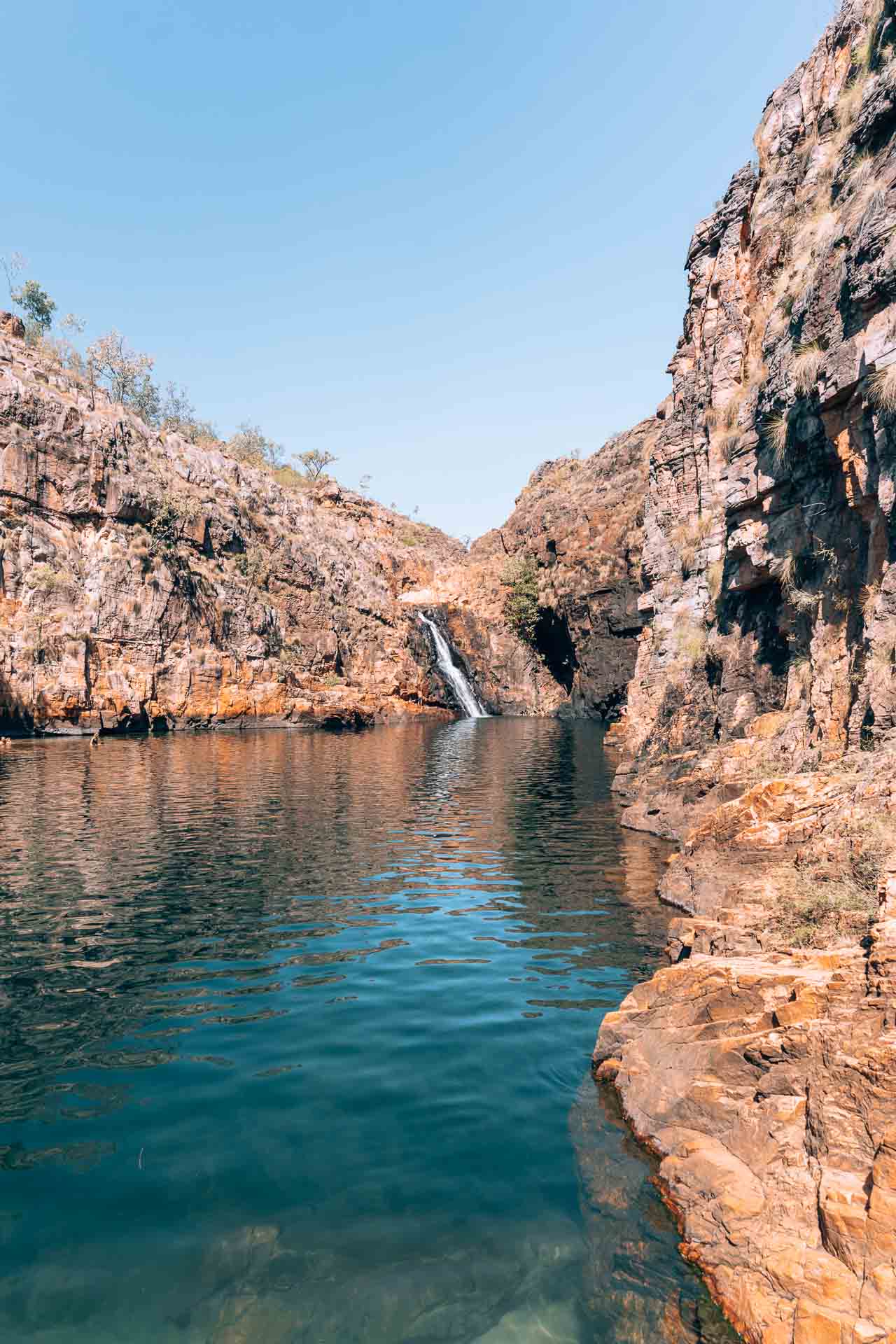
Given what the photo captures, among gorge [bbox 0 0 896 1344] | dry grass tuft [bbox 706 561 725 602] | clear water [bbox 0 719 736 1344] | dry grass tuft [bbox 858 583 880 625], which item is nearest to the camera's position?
clear water [bbox 0 719 736 1344]

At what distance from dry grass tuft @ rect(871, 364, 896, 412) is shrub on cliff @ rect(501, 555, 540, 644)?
65352 mm

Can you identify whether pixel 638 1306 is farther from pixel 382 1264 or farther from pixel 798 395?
pixel 798 395

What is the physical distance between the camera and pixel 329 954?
1239 centimetres

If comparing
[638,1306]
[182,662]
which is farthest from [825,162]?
[182,662]

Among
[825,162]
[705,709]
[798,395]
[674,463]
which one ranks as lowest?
[705,709]

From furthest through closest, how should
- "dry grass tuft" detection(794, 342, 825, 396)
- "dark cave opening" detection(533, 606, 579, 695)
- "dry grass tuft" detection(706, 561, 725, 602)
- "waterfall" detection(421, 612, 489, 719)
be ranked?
"waterfall" detection(421, 612, 489, 719), "dark cave opening" detection(533, 606, 579, 695), "dry grass tuft" detection(706, 561, 725, 602), "dry grass tuft" detection(794, 342, 825, 396)

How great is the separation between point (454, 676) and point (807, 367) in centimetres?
7456

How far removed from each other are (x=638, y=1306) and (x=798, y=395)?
19.9 m

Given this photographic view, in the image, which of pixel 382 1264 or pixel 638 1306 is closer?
pixel 638 1306

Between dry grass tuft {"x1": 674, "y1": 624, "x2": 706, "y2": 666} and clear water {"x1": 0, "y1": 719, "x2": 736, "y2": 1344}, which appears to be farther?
dry grass tuft {"x1": 674, "y1": 624, "x2": 706, "y2": 666}

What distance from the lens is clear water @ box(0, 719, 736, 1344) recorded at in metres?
5.26

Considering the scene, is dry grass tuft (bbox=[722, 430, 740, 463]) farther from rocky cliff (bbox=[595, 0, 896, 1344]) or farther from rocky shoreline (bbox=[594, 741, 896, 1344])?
rocky shoreline (bbox=[594, 741, 896, 1344])

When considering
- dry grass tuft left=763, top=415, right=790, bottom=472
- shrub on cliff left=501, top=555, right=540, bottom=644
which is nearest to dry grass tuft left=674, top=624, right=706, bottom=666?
dry grass tuft left=763, top=415, right=790, bottom=472

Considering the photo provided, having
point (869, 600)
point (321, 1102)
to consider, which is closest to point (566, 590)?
point (869, 600)
